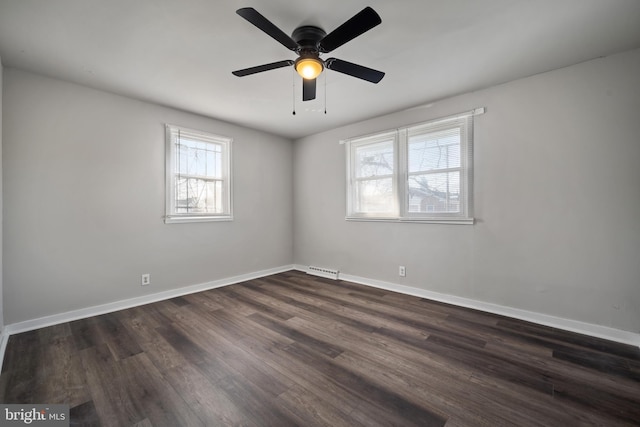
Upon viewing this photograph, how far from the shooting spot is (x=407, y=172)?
3.70m

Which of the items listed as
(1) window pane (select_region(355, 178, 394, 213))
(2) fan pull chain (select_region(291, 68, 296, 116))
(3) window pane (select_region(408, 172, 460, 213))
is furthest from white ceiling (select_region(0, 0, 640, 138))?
(1) window pane (select_region(355, 178, 394, 213))

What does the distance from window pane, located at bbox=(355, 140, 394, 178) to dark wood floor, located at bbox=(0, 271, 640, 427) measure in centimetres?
205

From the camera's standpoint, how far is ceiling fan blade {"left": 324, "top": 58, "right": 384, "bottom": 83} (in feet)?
6.73

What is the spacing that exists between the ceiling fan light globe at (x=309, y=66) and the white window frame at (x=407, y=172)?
2003 mm

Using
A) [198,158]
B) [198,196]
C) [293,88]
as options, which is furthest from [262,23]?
[198,196]

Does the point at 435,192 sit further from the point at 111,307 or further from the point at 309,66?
the point at 111,307

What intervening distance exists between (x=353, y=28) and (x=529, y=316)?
128 inches

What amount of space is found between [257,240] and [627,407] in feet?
14.2

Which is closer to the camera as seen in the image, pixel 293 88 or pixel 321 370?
pixel 321 370

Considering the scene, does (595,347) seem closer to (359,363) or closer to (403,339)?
(403,339)

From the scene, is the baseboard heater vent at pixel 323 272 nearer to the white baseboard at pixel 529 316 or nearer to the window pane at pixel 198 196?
the white baseboard at pixel 529 316

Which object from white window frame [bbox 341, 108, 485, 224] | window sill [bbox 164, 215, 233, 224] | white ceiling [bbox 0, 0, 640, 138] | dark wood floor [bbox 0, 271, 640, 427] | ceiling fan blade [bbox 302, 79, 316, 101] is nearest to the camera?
dark wood floor [bbox 0, 271, 640, 427]

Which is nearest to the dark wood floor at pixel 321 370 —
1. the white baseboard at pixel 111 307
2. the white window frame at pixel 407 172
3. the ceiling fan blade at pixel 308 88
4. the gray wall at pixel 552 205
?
the white baseboard at pixel 111 307

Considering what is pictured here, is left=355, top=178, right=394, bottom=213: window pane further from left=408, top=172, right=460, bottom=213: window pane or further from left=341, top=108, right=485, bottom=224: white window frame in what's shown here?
left=408, top=172, right=460, bottom=213: window pane
